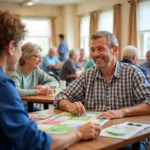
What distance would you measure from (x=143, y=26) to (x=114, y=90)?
18.2ft

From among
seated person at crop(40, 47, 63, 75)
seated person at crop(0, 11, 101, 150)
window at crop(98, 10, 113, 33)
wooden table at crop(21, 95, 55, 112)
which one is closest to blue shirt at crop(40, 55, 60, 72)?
seated person at crop(40, 47, 63, 75)

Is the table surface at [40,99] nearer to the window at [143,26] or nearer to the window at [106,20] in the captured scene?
the window at [143,26]

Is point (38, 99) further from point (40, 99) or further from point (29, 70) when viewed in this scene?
point (29, 70)

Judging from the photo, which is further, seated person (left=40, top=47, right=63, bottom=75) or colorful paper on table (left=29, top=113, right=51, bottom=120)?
seated person (left=40, top=47, right=63, bottom=75)

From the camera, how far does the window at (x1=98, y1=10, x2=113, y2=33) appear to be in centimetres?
827

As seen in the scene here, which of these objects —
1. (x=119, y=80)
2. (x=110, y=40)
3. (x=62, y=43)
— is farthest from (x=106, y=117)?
(x=62, y=43)

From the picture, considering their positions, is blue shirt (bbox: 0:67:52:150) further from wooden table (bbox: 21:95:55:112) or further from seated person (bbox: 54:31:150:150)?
wooden table (bbox: 21:95:55:112)

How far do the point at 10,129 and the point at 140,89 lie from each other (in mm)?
1165

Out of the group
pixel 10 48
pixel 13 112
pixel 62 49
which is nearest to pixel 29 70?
pixel 10 48

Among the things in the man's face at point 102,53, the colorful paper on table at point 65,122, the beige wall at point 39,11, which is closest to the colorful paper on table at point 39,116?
the colorful paper on table at point 65,122

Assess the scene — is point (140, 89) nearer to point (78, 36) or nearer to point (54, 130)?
point (54, 130)

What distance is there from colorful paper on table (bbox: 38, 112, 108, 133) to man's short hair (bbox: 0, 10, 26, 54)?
55cm

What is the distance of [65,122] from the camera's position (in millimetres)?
1609

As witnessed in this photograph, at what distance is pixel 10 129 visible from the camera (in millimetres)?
1038
